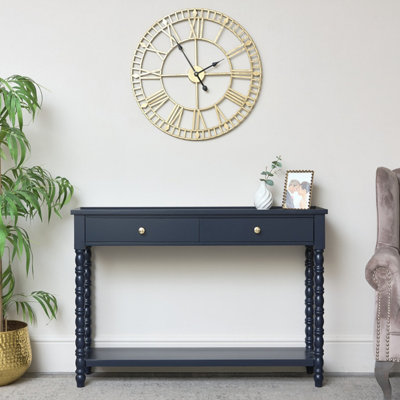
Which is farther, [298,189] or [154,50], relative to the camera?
[154,50]

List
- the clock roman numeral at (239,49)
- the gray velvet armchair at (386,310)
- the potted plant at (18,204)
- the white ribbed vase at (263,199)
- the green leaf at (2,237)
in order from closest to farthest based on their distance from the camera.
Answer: the gray velvet armchair at (386,310)
the green leaf at (2,237)
the potted plant at (18,204)
the white ribbed vase at (263,199)
the clock roman numeral at (239,49)

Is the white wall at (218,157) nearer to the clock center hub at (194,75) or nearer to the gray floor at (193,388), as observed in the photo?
the gray floor at (193,388)

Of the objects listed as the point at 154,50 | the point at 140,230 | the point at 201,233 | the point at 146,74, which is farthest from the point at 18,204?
the point at 154,50

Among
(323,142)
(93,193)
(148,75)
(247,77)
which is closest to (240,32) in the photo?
(247,77)

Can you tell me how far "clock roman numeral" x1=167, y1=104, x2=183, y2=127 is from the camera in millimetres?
2973

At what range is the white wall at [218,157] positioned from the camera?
9.71 feet

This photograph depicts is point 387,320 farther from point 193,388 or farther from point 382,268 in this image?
point 193,388

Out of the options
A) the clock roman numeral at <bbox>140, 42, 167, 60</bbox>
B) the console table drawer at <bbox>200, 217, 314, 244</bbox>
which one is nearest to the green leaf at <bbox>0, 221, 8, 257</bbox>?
the console table drawer at <bbox>200, 217, 314, 244</bbox>

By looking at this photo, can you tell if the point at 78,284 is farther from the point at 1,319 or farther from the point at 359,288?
the point at 359,288

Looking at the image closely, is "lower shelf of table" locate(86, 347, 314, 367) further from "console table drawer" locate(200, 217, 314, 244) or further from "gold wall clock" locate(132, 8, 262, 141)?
"gold wall clock" locate(132, 8, 262, 141)

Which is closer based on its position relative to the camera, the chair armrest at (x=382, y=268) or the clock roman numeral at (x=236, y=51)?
the chair armrest at (x=382, y=268)

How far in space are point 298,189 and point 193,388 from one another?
44.2 inches

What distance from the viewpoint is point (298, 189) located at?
2.82m

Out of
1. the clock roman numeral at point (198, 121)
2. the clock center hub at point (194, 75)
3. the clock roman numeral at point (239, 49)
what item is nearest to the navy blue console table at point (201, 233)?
the clock roman numeral at point (198, 121)
